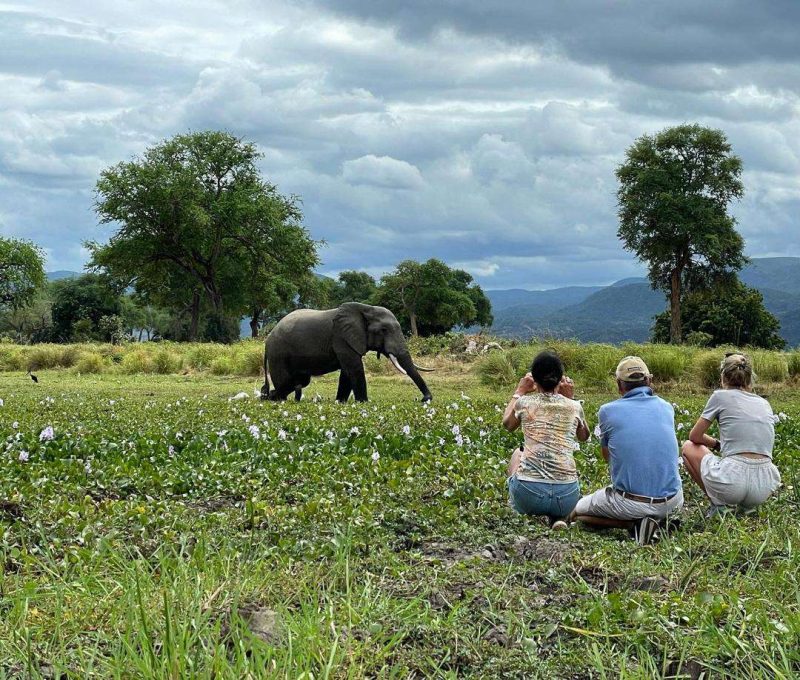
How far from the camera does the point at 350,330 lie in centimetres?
1770

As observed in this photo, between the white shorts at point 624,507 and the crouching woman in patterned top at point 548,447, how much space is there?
Result: 0.85 feet

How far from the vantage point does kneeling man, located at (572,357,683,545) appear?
23.3 ft

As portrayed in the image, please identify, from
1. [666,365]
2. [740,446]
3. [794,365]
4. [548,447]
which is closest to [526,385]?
[548,447]

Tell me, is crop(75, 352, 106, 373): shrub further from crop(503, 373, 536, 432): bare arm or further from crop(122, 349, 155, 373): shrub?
crop(503, 373, 536, 432): bare arm

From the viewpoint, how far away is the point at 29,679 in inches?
151

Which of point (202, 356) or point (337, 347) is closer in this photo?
point (337, 347)

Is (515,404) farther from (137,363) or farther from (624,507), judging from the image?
(137,363)

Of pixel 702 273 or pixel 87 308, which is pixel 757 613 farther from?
pixel 87 308

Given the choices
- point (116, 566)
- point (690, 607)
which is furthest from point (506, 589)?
point (116, 566)

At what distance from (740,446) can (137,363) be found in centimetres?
2618

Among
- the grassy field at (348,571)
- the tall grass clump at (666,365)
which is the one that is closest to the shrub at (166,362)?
the tall grass clump at (666,365)

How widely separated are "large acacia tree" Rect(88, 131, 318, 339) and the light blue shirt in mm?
Result: 47350

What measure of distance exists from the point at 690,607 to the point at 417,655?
1.51 metres

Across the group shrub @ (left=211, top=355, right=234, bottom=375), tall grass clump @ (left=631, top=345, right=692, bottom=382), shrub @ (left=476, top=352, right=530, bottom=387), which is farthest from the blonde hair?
shrub @ (left=211, top=355, right=234, bottom=375)
